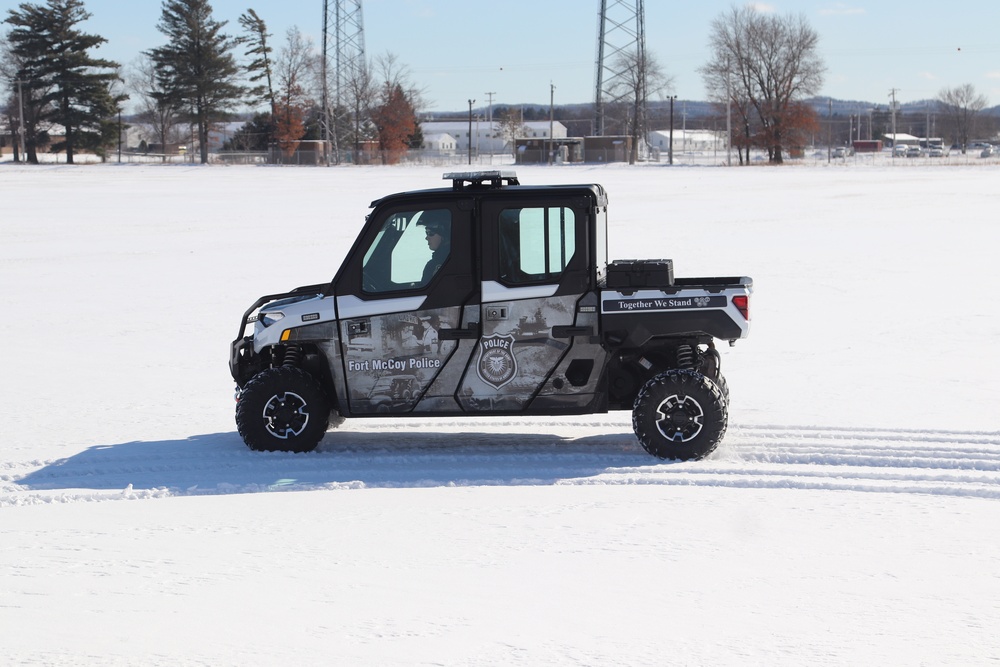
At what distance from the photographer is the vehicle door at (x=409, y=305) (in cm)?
768

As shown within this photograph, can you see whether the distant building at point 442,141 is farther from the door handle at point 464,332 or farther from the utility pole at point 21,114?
the door handle at point 464,332

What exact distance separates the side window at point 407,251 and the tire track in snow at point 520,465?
Answer: 125 cm

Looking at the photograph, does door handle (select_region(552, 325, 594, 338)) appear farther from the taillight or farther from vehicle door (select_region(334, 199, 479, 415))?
the taillight

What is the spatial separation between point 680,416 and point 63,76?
259 feet

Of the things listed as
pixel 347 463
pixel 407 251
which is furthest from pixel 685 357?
pixel 347 463

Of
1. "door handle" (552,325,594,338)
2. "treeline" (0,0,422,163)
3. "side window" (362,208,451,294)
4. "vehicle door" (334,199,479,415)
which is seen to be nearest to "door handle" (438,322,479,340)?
"vehicle door" (334,199,479,415)

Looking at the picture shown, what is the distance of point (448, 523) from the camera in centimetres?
627

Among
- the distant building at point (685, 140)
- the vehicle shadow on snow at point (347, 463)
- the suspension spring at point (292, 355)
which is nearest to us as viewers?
the vehicle shadow on snow at point (347, 463)

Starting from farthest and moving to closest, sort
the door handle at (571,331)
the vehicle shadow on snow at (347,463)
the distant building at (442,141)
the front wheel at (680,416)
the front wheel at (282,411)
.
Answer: the distant building at (442,141) < the front wheel at (282,411) < the door handle at (571,331) < the front wheel at (680,416) < the vehicle shadow on snow at (347,463)

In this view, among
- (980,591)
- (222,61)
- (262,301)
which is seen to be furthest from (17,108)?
(980,591)

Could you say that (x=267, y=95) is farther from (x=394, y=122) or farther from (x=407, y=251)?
(x=407, y=251)

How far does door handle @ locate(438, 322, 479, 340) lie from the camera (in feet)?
25.2

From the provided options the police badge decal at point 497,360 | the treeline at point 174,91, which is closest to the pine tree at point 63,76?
the treeline at point 174,91

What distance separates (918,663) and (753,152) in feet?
331
